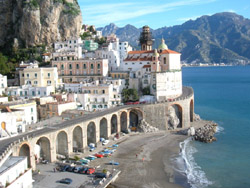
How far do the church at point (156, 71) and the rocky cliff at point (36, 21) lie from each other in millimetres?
25548

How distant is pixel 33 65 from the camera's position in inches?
3046

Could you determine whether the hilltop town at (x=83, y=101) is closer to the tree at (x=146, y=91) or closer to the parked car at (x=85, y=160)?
the tree at (x=146, y=91)

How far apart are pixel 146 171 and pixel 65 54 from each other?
49.0 metres

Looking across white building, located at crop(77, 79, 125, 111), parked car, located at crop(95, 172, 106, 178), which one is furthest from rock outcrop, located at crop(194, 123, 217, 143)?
parked car, located at crop(95, 172, 106, 178)

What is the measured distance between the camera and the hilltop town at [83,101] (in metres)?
44.8

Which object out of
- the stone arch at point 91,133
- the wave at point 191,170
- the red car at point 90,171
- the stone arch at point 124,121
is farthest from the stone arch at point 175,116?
the red car at point 90,171

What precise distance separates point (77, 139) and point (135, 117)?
19370mm

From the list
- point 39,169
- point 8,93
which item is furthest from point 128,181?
point 8,93

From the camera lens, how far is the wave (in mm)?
41625

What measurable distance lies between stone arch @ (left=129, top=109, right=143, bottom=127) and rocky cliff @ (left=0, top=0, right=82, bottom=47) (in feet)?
130

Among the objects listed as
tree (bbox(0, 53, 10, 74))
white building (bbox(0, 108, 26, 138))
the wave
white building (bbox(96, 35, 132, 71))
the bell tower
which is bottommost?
the wave

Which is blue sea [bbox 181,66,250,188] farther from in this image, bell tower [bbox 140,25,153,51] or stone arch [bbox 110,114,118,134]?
bell tower [bbox 140,25,153,51]

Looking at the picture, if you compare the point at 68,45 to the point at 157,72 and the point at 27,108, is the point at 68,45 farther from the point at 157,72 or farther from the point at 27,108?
the point at 27,108

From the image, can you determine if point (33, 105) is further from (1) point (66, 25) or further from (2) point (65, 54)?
(1) point (66, 25)
